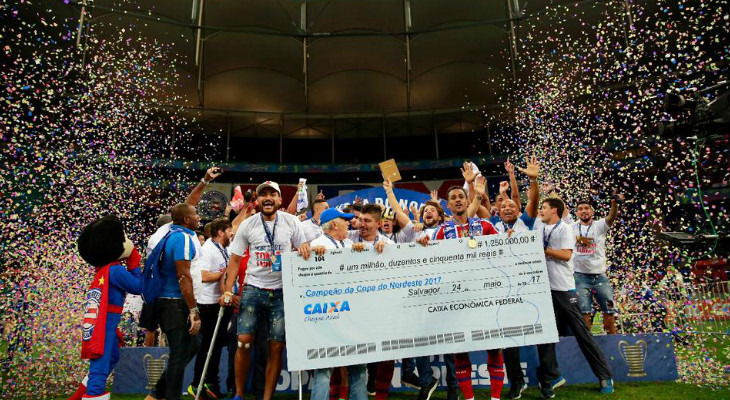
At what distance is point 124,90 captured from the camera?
705 inches

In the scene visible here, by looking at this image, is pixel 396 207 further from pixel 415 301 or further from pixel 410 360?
pixel 410 360

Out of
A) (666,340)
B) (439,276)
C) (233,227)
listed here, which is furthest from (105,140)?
(666,340)

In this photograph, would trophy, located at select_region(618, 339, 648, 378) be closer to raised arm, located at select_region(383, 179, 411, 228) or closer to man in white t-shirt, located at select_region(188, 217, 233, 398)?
Result: raised arm, located at select_region(383, 179, 411, 228)

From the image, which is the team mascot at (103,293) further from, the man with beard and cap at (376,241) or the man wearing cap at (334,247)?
the man with beard and cap at (376,241)

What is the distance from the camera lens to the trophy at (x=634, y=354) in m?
5.74

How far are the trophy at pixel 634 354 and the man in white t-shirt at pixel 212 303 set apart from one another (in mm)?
4920

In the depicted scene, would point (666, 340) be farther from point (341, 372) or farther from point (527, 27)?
point (527, 27)

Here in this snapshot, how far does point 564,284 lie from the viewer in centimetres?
541

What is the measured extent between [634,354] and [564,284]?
56.3 inches

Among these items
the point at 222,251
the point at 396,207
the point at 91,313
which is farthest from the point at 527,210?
the point at 91,313

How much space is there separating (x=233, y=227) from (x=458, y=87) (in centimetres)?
1871

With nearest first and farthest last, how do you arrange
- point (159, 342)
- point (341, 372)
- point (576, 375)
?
point (341, 372) → point (576, 375) → point (159, 342)

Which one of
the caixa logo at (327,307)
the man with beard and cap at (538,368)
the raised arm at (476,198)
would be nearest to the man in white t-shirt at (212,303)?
the caixa logo at (327,307)

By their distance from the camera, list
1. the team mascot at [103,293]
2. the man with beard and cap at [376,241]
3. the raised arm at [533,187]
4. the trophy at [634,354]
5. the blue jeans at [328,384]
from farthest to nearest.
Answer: the trophy at [634,354], the raised arm at [533,187], the man with beard and cap at [376,241], the team mascot at [103,293], the blue jeans at [328,384]
